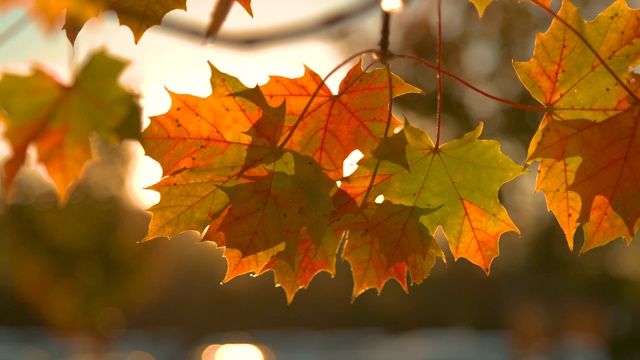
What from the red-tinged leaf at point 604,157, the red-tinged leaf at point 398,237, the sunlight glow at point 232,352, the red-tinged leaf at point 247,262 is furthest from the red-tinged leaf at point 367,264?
the sunlight glow at point 232,352

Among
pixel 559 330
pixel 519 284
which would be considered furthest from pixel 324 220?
pixel 519 284

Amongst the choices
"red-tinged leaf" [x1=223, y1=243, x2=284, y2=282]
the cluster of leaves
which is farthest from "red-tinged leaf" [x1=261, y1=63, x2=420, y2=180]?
"red-tinged leaf" [x1=223, y1=243, x2=284, y2=282]

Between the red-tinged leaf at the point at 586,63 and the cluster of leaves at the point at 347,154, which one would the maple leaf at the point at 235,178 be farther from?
the red-tinged leaf at the point at 586,63

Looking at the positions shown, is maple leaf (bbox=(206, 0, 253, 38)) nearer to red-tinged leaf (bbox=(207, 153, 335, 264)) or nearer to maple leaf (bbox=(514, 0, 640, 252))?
red-tinged leaf (bbox=(207, 153, 335, 264))

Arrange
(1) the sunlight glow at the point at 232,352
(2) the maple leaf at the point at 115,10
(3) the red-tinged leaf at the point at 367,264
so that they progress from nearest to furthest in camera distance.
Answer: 1. (2) the maple leaf at the point at 115,10
2. (3) the red-tinged leaf at the point at 367,264
3. (1) the sunlight glow at the point at 232,352

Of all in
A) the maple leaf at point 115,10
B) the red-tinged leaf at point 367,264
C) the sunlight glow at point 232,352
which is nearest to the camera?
the maple leaf at point 115,10

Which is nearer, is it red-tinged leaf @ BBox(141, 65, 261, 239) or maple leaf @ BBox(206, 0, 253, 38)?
red-tinged leaf @ BBox(141, 65, 261, 239)

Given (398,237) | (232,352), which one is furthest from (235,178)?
(232,352)

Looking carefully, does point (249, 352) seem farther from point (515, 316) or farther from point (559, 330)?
point (559, 330)
